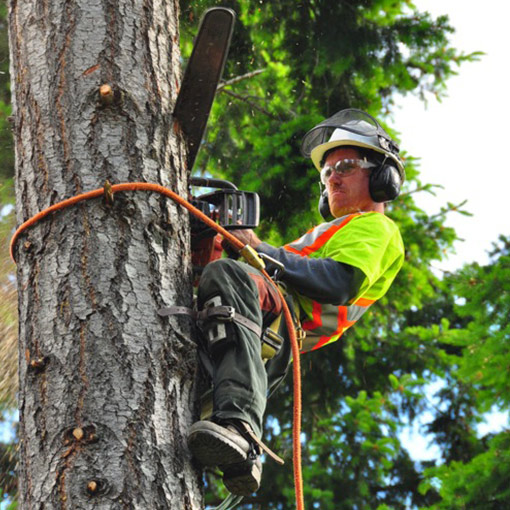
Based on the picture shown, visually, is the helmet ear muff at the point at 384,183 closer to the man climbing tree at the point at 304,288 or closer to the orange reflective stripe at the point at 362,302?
the man climbing tree at the point at 304,288

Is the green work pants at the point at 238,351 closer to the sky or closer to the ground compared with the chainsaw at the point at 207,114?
closer to the ground

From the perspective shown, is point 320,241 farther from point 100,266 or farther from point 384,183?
point 100,266

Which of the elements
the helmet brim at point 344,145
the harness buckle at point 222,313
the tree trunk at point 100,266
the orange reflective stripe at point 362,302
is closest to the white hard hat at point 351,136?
the helmet brim at point 344,145

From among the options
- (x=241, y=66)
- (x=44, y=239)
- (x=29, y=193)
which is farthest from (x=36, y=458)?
(x=241, y=66)

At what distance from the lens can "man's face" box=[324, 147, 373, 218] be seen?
3.64m

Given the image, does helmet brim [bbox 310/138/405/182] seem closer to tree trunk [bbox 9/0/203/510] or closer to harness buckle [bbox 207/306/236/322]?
tree trunk [bbox 9/0/203/510]

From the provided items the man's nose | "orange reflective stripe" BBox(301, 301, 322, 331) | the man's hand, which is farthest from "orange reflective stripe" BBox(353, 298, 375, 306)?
the man's nose

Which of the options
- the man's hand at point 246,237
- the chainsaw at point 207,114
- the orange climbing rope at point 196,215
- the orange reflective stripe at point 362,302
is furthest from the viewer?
the orange reflective stripe at point 362,302

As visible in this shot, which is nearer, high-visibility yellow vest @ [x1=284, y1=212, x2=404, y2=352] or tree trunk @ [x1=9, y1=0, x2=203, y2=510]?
tree trunk @ [x1=9, y1=0, x2=203, y2=510]

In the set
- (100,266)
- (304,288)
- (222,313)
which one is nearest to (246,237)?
(304,288)

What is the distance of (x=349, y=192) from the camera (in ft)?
11.9

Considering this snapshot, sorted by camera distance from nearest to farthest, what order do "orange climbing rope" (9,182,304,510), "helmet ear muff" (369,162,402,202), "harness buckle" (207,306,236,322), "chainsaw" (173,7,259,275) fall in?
"orange climbing rope" (9,182,304,510) → "harness buckle" (207,306,236,322) → "chainsaw" (173,7,259,275) → "helmet ear muff" (369,162,402,202)

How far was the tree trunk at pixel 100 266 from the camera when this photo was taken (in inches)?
77.7

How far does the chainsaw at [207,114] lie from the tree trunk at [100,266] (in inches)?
2.9
